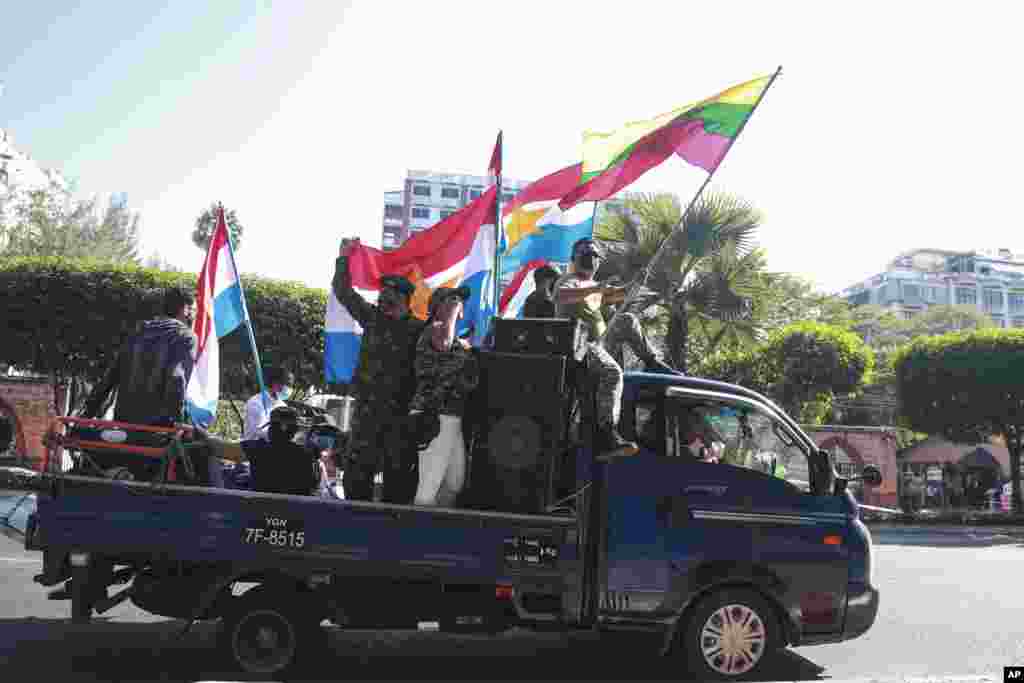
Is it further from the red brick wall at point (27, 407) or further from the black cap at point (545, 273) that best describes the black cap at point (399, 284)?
the red brick wall at point (27, 407)

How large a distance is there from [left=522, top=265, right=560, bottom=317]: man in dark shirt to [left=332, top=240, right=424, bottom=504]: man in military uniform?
37.2 inches

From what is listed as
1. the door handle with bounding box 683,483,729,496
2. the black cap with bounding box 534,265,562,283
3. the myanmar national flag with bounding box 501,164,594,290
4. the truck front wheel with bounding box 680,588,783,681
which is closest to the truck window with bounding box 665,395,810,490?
the door handle with bounding box 683,483,729,496

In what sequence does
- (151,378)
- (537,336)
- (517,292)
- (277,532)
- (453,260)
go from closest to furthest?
(277,532), (537,336), (151,378), (453,260), (517,292)

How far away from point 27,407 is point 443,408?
22507mm

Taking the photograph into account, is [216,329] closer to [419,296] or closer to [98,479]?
[419,296]

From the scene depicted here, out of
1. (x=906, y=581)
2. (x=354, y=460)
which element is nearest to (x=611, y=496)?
(x=354, y=460)

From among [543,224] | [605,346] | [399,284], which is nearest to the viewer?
[399,284]

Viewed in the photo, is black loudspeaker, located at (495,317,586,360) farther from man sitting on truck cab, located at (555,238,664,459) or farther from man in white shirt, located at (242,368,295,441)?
man in white shirt, located at (242,368,295,441)

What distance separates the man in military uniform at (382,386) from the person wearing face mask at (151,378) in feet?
3.76

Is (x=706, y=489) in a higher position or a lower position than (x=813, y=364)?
lower

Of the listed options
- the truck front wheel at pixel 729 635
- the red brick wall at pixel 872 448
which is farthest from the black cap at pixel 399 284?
the red brick wall at pixel 872 448

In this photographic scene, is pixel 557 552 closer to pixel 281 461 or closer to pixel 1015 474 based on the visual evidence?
pixel 281 461

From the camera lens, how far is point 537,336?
536 cm

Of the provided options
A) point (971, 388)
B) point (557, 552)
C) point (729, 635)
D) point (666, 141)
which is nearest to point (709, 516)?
point (729, 635)
